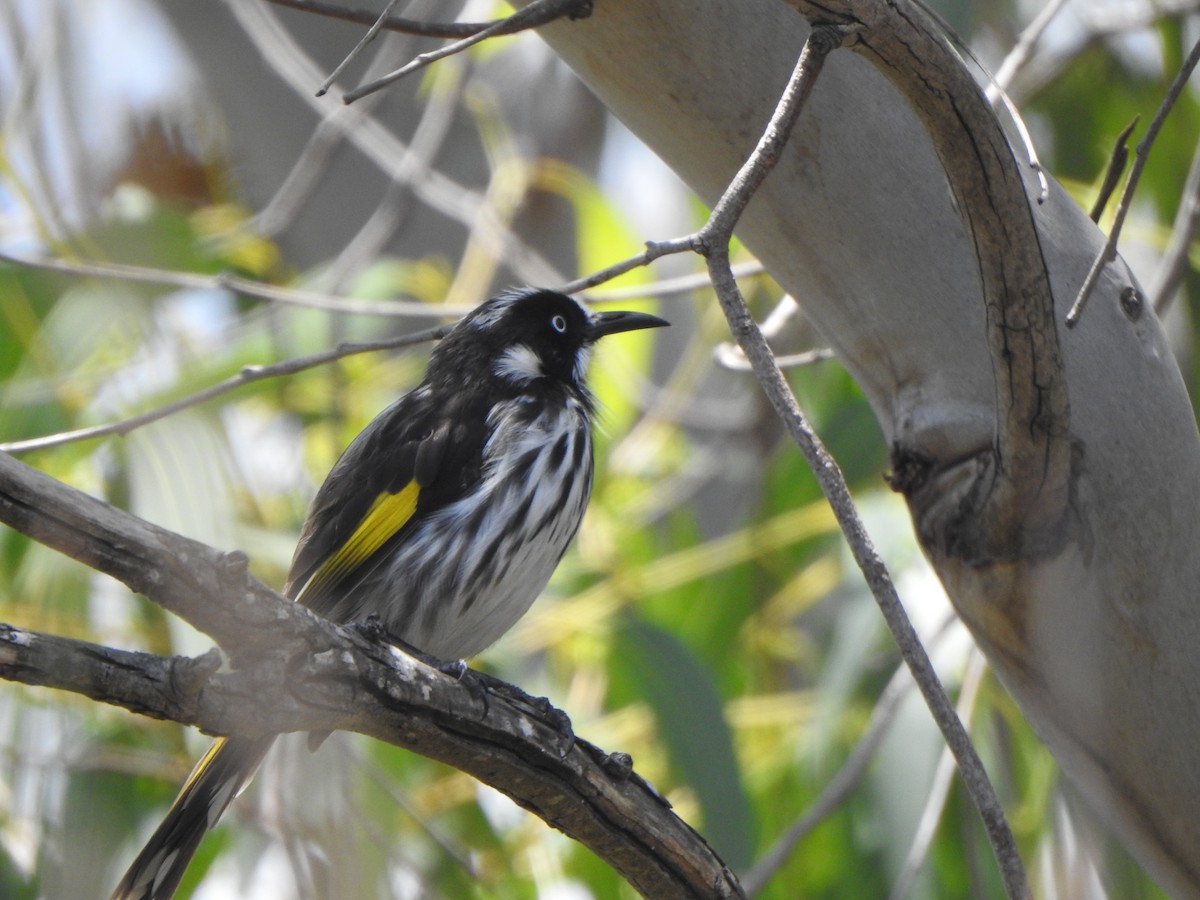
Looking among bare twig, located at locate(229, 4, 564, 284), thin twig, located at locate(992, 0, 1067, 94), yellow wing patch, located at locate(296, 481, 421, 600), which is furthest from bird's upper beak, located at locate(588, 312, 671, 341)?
bare twig, located at locate(229, 4, 564, 284)

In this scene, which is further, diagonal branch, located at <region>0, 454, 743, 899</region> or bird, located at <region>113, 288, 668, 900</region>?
bird, located at <region>113, 288, 668, 900</region>

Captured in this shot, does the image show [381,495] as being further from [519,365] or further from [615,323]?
[615,323]

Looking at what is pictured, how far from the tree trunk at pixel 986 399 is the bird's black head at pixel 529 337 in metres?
1.05

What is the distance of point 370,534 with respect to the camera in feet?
8.90

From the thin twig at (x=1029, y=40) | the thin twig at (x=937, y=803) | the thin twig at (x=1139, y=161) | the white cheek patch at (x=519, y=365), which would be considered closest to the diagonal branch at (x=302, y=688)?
the thin twig at (x=937, y=803)

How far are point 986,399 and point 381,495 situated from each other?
1.24 meters

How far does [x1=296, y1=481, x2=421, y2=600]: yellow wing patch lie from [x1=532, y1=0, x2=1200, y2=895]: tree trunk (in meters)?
0.96

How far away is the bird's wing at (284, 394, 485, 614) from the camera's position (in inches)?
107

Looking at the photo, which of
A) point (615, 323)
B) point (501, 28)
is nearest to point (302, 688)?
point (501, 28)

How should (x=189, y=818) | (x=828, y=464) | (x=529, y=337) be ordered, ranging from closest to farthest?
(x=828, y=464) < (x=189, y=818) < (x=529, y=337)

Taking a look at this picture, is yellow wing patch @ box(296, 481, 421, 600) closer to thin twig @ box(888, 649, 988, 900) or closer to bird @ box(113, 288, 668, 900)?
bird @ box(113, 288, 668, 900)

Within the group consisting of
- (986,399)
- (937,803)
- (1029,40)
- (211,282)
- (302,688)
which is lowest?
(302,688)

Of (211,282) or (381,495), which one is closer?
(211,282)

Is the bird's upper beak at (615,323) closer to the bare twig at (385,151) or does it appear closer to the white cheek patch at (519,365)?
the white cheek patch at (519,365)
